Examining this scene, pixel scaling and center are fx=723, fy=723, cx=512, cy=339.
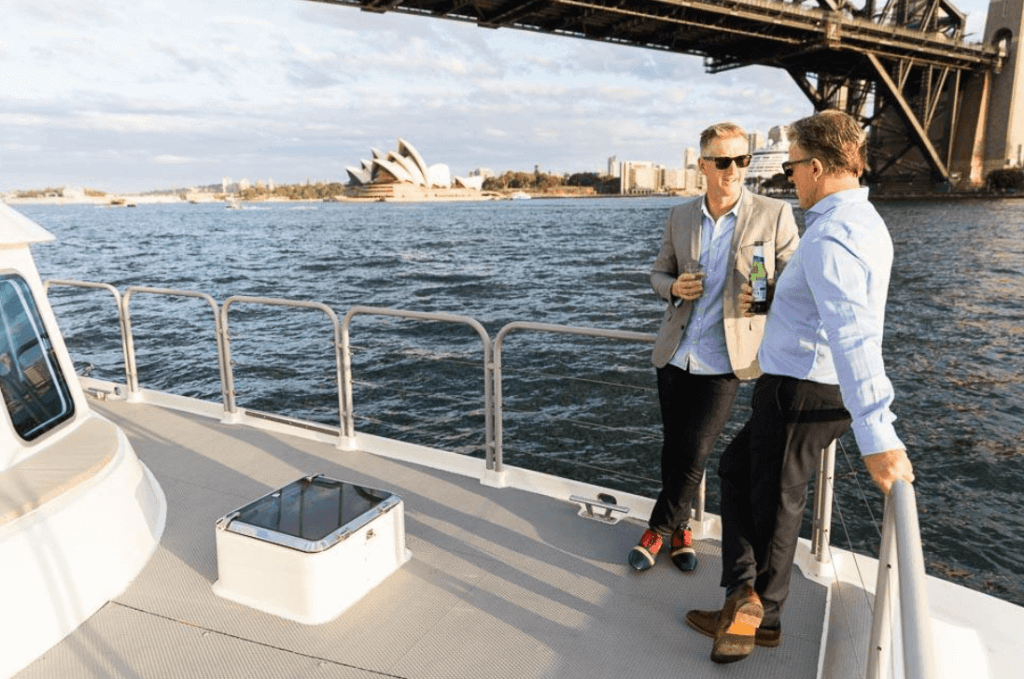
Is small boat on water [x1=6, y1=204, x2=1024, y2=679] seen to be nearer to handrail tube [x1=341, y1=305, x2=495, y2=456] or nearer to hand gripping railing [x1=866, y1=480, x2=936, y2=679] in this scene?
hand gripping railing [x1=866, y1=480, x2=936, y2=679]

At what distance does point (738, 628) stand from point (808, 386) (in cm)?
79

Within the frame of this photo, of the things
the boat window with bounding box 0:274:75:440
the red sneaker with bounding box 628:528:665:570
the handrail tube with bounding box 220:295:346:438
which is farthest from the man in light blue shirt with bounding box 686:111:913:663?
the boat window with bounding box 0:274:75:440

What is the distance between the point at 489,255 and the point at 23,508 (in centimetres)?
2515

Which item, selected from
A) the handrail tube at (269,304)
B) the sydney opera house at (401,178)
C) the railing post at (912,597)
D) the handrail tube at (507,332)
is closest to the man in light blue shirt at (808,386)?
the railing post at (912,597)

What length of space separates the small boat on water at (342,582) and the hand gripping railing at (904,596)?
0.04 ft

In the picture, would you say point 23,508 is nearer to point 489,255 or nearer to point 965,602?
point 965,602

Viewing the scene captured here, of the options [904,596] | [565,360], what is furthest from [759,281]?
[565,360]

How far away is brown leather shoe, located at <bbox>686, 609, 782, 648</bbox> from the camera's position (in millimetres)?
2309

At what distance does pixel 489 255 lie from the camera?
89.4 feet

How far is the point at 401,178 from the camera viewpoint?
9044 centimetres

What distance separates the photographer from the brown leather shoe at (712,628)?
231 cm

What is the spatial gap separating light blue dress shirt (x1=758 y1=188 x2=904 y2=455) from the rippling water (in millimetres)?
933

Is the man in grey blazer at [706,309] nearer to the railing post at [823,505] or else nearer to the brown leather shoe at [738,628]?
the railing post at [823,505]

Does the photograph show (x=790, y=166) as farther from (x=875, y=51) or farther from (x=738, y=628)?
(x=875, y=51)
